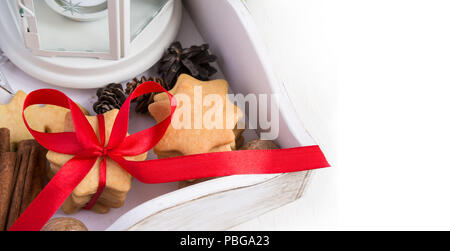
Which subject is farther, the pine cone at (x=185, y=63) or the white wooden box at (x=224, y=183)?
the pine cone at (x=185, y=63)

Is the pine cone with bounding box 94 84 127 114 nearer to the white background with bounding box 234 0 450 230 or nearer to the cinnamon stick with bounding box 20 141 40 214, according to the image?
the cinnamon stick with bounding box 20 141 40 214

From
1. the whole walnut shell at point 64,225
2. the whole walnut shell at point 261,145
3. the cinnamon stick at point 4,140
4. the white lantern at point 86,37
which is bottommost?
the whole walnut shell at point 64,225

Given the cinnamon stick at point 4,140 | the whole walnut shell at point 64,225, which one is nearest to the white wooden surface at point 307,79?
the whole walnut shell at point 64,225

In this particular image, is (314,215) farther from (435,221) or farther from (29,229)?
(29,229)

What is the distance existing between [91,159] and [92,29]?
0.20m

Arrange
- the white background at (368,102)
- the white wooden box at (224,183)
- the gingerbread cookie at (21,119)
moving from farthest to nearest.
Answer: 1. the white background at (368,102)
2. the gingerbread cookie at (21,119)
3. the white wooden box at (224,183)

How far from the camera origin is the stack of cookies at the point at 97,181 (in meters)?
0.71

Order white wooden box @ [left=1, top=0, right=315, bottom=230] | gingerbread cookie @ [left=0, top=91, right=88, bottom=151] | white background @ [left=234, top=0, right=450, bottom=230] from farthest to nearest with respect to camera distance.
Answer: white background @ [left=234, top=0, right=450, bottom=230]
gingerbread cookie @ [left=0, top=91, right=88, bottom=151]
white wooden box @ [left=1, top=0, right=315, bottom=230]

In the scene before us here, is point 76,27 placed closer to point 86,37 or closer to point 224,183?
point 86,37

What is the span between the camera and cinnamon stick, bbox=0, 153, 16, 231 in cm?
70

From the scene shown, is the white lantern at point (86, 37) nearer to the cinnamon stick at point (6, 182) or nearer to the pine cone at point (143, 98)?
the pine cone at point (143, 98)

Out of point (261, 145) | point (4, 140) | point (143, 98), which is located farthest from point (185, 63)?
point (4, 140)

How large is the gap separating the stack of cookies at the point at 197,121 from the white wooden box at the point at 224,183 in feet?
0.20

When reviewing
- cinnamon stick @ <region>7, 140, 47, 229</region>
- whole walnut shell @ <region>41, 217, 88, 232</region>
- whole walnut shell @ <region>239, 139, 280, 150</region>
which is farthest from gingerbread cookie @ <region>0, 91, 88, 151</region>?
whole walnut shell @ <region>239, 139, 280, 150</region>
